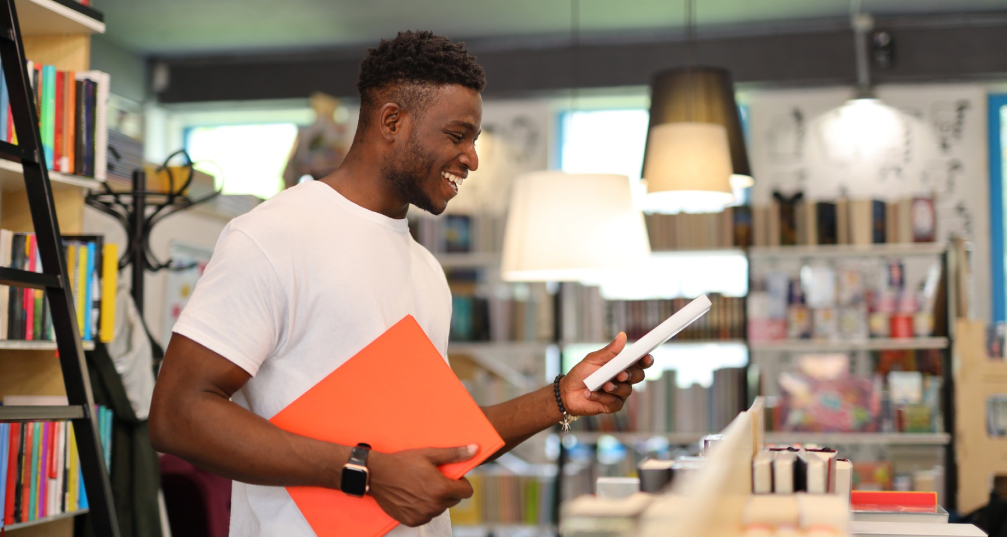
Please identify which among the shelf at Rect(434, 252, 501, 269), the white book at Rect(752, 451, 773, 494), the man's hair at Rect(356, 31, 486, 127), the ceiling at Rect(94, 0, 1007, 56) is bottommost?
the white book at Rect(752, 451, 773, 494)

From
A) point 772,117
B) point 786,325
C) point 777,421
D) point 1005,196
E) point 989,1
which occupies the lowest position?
point 777,421

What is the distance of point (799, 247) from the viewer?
185 inches

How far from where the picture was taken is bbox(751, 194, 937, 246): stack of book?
459cm

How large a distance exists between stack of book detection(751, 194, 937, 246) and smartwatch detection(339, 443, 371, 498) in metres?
3.86

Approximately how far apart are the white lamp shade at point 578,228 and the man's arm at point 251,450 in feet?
5.06

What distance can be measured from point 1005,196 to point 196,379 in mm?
5405

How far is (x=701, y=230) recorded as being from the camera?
482cm

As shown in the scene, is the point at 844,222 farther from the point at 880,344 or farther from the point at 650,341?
the point at 650,341

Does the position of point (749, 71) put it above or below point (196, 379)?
above

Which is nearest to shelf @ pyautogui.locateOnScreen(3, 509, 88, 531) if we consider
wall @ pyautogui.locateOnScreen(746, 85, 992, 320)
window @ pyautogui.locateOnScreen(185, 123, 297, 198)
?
window @ pyautogui.locateOnScreen(185, 123, 297, 198)

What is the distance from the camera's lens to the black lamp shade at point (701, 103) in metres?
3.26

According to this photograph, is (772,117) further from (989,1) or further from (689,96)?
(689,96)

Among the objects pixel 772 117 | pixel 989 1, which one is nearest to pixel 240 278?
pixel 772 117

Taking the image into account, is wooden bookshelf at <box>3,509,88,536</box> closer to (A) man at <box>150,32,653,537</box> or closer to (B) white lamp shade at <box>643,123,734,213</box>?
(A) man at <box>150,32,653,537</box>
